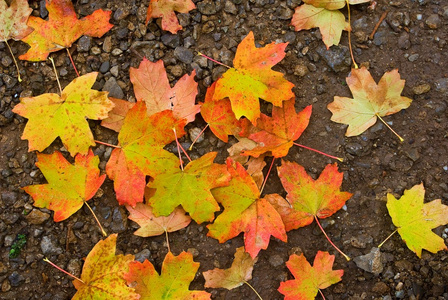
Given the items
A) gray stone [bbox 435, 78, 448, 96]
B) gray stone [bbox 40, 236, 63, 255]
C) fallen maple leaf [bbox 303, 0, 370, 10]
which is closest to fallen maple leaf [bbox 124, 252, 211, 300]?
gray stone [bbox 40, 236, 63, 255]

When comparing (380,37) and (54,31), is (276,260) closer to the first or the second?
(380,37)

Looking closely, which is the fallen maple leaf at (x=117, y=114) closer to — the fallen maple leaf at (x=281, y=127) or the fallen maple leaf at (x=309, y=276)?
the fallen maple leaf at (x=281, y=127)

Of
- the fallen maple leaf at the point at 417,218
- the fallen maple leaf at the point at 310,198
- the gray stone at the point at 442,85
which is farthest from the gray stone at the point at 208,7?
the fallen maple leaf at the point at 417,218

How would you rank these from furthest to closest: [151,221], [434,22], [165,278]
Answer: [434,22] < [151,221] < [165,278]

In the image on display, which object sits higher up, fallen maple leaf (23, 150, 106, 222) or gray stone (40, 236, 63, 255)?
A: fallen maple leaf (23, 150, 106, 222)

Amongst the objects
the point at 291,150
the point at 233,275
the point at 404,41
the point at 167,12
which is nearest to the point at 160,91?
the point at 167,12

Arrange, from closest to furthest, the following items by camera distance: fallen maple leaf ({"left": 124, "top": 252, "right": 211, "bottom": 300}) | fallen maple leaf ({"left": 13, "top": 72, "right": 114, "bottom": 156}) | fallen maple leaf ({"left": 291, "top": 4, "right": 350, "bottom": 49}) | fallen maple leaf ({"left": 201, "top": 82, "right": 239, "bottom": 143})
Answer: fallen maple leaf ({"left": 124, "top": 252, "right": 211, "bottom": 300})
fallen maple leaf ({"left": 13, "top": 72, "right": 114, "bottom": 156})
fallen maple leaf ({"left": 201, "top": 82, "right": 239, "bottom": 143})
fallen maple leaf ({"left": 291, "top": 4, "right": 350, "bottom": 49})

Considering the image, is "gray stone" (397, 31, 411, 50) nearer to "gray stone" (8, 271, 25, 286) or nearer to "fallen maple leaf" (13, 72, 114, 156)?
"fallen maple leaf" (13, 72, 114, 156)
